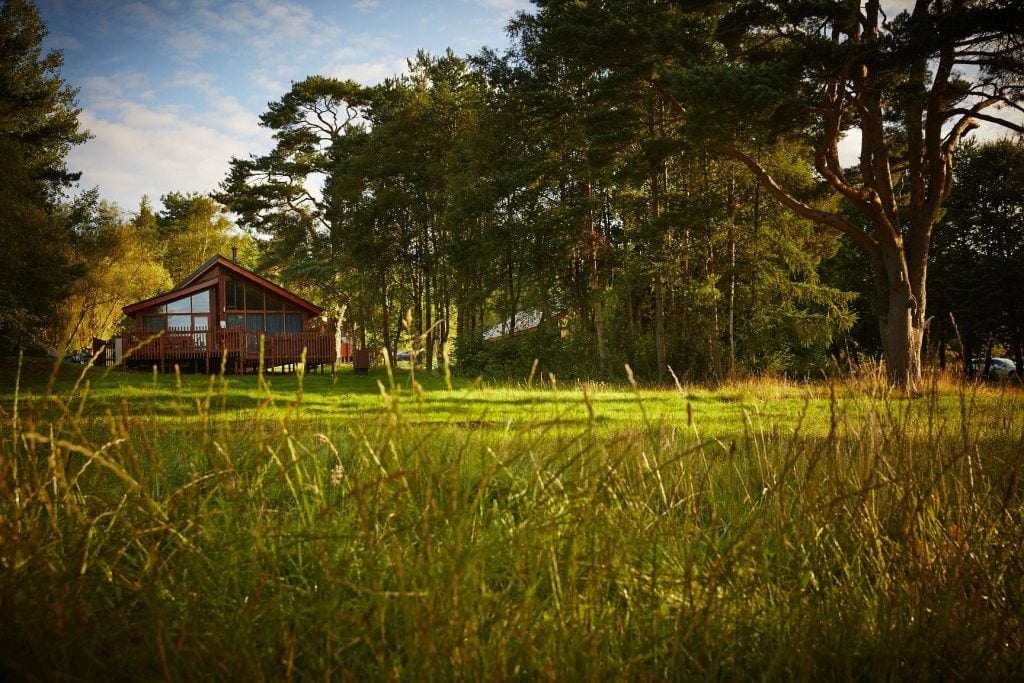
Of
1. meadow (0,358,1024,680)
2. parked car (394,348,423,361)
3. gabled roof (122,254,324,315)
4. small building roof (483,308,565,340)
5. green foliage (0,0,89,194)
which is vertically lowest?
meadow (0,358,1024,680)

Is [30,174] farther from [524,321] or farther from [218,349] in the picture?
[524,321]

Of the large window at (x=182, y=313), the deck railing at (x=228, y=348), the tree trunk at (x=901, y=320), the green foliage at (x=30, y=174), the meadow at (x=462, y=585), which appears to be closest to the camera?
the meadow at (x=462, y=585)

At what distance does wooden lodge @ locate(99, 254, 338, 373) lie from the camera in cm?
2359

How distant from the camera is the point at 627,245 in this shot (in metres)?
19.2

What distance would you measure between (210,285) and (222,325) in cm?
165

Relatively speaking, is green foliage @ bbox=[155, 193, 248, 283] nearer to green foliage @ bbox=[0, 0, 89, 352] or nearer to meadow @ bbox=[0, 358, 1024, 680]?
green foliage @ bbox=[0, 0, 89, 352]

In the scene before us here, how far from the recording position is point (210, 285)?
1019 inches

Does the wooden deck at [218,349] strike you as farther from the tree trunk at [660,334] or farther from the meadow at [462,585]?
the meadow at [462,585]

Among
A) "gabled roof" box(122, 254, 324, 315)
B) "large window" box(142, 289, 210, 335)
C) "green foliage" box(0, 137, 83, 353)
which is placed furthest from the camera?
"large window" box(142, 289, 210, 335)

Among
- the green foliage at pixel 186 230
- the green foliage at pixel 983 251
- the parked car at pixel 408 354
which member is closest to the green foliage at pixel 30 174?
the parked car at pixel 408 354

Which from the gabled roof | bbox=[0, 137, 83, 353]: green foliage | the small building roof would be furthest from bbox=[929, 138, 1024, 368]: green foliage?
bbox=[0, 137, 83, 353]: green foliage

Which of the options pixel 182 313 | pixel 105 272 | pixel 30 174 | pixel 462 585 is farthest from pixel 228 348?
pixel 462 585

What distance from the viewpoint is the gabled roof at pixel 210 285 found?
82.7 ft

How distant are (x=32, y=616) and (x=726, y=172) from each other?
63.5 feet
